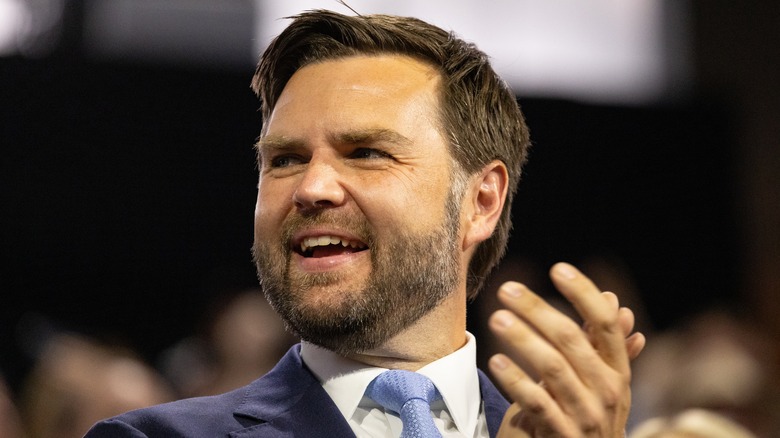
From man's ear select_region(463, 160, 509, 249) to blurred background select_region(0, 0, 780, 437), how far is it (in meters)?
1.69

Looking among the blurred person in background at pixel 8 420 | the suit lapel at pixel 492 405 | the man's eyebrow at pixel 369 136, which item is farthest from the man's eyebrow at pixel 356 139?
the blurred person in background at pixel 8 420

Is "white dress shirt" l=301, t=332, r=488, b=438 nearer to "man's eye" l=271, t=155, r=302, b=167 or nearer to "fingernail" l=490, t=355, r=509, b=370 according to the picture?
"man's eye" l=271, t=155, r=302, b=167

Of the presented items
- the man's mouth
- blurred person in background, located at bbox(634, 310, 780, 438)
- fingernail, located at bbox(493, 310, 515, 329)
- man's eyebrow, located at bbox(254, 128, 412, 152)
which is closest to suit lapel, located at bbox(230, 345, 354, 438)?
the man's mouth

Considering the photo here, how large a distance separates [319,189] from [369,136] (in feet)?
0.53

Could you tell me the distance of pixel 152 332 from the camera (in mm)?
6035

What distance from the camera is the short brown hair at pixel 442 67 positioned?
239 cm

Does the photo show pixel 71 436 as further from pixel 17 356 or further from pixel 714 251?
pixel 714 251

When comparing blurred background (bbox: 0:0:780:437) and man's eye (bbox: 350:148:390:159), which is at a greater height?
man's eye (bbox: 350:148:390:159)

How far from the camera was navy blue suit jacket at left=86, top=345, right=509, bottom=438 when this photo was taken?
6.72 ft

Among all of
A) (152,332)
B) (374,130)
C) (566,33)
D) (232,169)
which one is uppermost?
(374,130)

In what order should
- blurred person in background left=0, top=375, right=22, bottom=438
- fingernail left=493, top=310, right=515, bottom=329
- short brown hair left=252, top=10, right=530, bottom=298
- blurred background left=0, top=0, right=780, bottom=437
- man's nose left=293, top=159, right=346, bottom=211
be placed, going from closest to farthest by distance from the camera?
fingernail left=493, top=310, right=515, bottom=329
man's nose left=293, top=159, right=346, bottom=211
short brown hair left=252, top=10, right=530, bottom=298
blurred person in background left=0, top=375, right=22, bottom=438
blurred background left=0, top=0, right=780, bottom=437

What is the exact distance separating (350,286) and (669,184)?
5223mm

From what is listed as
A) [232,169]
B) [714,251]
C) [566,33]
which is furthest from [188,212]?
[714,251]

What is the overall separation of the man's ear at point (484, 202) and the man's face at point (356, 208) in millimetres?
79
